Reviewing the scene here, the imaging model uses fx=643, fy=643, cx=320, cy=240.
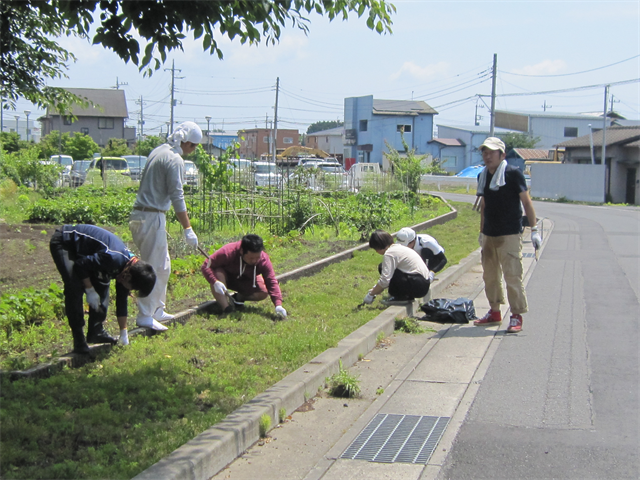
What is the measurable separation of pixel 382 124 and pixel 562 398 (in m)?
65.0

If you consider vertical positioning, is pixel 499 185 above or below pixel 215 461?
above

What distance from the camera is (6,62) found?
8.70 metres

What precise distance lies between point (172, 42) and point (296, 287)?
4.89 metres

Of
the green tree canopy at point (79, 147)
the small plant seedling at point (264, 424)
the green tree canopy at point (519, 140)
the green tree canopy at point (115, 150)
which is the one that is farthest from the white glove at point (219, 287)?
the green tree canopy at point (519, 140)

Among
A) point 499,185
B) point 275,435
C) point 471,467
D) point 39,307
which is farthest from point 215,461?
point 499,185

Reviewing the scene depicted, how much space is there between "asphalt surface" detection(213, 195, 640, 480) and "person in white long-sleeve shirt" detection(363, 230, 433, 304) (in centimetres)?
54

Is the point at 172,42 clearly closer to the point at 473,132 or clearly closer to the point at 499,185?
the point at 499,185

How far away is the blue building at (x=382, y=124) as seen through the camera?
68562 millimetres

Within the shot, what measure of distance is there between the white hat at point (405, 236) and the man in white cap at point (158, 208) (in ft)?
10.3

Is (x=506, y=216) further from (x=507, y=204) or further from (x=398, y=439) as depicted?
(x=398, y=439)

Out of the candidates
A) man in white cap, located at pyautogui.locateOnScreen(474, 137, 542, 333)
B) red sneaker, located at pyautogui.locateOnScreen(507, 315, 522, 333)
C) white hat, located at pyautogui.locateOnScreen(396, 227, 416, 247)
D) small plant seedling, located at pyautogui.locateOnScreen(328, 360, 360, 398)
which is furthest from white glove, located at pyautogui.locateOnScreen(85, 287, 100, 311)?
red sneaker, located at pyautogui.locateOnScreen(507, 315, 522, 333)

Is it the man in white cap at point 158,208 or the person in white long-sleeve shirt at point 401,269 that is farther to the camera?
the person in white long-sleeve shirt at point 401,269

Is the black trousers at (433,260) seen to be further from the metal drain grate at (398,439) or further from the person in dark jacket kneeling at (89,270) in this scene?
the person in dark jacket kneeling at (89,270)

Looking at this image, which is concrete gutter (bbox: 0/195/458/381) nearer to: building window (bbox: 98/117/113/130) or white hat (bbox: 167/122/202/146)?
white hat (bbox: 167/122/202/146)
